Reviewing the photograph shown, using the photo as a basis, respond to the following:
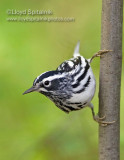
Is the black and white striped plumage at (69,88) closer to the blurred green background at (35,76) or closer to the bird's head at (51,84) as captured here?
the bird's head at (51,84)

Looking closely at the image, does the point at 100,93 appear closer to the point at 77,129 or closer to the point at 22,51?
the point at 77,129

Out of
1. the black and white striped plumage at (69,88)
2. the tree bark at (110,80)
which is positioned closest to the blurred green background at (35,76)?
the black and white striped plumage at (69,88)

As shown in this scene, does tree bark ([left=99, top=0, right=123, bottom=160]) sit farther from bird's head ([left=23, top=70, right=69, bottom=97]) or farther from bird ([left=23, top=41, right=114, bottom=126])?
bird's head ([left=23, top=70, right=69, bottom=97])

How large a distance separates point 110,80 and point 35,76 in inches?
63.6

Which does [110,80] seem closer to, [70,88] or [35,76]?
[70,88]

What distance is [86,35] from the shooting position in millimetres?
4008

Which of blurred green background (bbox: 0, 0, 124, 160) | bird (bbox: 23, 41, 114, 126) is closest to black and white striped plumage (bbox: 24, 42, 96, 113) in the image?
bird (bbox: 23, 41, 114, 126)

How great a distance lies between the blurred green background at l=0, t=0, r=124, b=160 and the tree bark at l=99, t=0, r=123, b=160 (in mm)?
887

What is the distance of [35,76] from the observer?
404 centimetres

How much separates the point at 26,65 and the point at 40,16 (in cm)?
62

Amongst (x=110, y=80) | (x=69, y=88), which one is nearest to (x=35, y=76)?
(x=69, y=88)

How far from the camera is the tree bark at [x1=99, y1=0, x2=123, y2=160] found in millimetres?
2486

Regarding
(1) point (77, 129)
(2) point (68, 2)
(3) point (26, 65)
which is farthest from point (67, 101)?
(2) point (68, 2)

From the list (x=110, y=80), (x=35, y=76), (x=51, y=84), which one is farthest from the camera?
(x=35, y=76)
